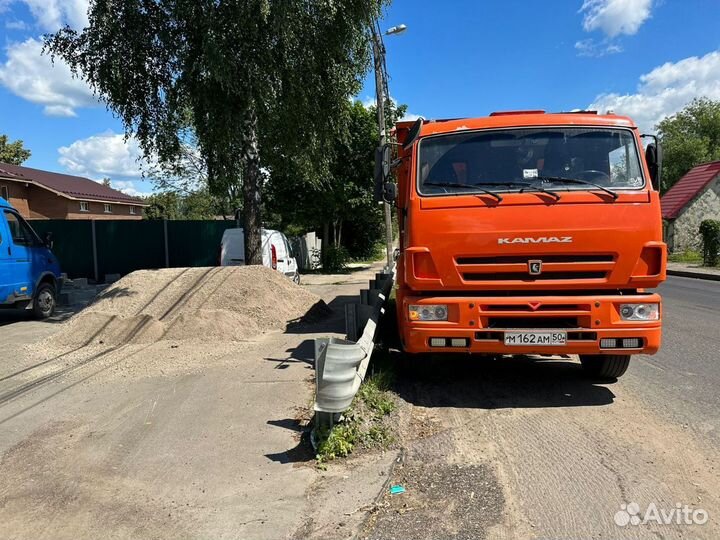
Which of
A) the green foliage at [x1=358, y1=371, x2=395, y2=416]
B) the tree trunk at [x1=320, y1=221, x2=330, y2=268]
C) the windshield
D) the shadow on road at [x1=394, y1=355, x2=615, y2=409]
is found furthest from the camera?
the tree trunk at [x1=320, y1=221, x2=330, y2=268]

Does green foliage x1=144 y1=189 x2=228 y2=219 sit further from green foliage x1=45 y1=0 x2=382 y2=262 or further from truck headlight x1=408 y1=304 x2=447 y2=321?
truck headlight x1=408 y1=304 x2=447 y2=321

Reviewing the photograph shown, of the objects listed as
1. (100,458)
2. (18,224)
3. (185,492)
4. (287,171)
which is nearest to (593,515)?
(185,492)

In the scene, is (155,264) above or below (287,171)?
below

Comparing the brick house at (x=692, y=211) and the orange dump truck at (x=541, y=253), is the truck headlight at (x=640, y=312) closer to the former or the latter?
the orange dump truck at (x=541, y=253)

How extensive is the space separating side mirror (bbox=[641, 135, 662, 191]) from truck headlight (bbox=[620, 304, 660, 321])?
1.37 m

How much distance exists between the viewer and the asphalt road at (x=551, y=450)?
3.29m

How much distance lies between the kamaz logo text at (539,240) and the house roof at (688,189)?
90.2 feet

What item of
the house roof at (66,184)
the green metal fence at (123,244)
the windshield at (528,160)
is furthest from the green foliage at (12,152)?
the windshield at (528,160)

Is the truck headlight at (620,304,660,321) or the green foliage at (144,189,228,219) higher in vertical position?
the green foliage at (144,189,228,219)

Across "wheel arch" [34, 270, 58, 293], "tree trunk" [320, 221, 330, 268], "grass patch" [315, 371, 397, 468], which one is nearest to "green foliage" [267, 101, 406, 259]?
"tree trunk" [320, 221, 330, 268]

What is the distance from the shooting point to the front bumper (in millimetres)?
5023

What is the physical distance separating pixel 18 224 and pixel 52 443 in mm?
7883

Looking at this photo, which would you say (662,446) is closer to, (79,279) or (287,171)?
(287,171)

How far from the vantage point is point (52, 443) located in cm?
460
